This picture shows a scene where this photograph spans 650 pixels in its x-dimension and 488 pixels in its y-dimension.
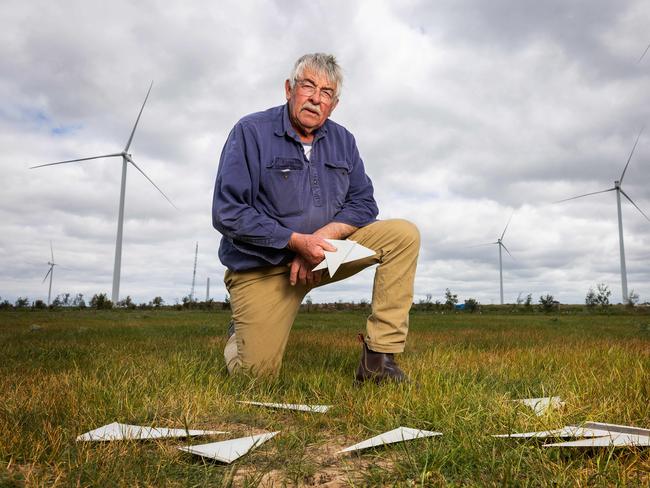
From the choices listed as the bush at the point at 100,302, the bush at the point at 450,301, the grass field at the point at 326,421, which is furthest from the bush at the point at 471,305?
the grass field at the point at 326,421

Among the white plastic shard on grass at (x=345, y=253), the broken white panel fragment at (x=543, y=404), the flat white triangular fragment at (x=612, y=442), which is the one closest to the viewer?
the flat white triangular fragment at (x=612, y=442)

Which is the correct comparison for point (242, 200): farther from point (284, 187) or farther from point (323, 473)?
point (323, 473)

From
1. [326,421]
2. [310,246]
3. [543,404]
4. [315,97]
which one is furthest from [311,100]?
[543,404]

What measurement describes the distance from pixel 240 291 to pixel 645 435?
115 inches

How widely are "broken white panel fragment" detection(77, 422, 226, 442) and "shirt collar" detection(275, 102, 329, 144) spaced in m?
2.44

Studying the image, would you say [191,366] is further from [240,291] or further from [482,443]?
[482,443]

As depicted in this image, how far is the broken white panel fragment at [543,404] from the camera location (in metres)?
2.88

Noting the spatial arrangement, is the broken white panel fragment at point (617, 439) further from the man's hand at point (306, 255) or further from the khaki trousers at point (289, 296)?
the man's hand at point (306, 255)

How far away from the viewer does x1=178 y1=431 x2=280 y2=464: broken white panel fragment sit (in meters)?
2.26

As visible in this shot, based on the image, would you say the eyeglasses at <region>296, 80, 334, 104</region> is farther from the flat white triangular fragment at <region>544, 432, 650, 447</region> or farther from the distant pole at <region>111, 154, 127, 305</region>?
the distant pole at <region>111, 154, 127, 305</region>

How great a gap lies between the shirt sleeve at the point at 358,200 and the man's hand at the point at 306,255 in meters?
0.50

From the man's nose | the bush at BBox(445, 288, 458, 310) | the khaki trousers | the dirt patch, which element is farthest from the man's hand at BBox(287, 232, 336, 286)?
the bush at BBox(445, 288, 458, 310)

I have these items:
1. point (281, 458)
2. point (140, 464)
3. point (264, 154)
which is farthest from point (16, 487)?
point (264, 154)

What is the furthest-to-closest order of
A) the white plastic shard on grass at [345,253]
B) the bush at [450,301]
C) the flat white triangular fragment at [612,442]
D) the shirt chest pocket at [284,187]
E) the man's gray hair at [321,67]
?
the bush at [450,301] < the shirt chest pocket at [284,187] < the man's gray hair at [321,67] < the white plastic shard on grass at [345,253] < the flat white triangular fragment at [612,442]
